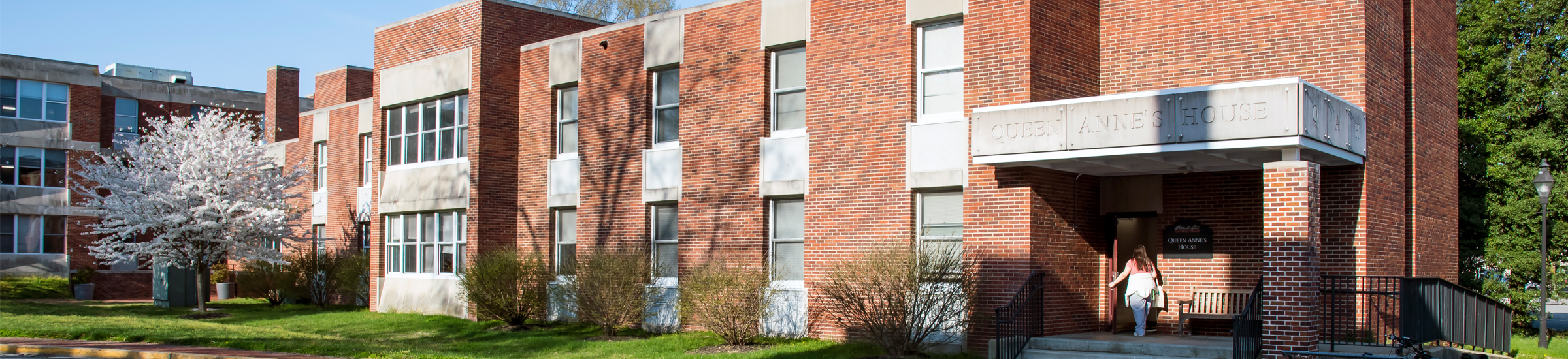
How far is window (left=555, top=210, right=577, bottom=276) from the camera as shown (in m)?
22.4

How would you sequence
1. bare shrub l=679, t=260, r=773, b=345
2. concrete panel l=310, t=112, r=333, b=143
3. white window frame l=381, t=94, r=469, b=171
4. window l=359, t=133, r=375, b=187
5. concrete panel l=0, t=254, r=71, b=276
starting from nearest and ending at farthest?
bare shrub l=679, t=260, r=773, b=345, white window frame l=381, t=94, r=469, b=171, window l=359, t=133, r=375, b=187, concrete panel l=310, t=112, r=333, b=143, concrete panel l=0, t=254, r=71, b=276

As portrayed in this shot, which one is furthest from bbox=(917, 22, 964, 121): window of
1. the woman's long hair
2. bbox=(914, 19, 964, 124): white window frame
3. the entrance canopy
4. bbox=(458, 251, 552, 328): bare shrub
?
bbox=(458, 251, 552, 328): bare shrub

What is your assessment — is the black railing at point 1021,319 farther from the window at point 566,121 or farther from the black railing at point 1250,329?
the window at point 566,121

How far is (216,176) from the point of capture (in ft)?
93.2

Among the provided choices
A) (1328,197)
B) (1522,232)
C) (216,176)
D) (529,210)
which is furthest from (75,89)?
(1522,232)

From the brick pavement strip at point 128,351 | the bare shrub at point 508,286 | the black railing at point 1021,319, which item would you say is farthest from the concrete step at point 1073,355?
the bare shrub at point 508,286

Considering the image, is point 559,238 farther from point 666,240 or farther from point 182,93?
point 182,93

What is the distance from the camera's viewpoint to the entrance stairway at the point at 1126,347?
13664mm

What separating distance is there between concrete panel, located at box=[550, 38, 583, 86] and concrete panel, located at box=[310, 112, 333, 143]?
1238 centimetres

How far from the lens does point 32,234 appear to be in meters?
38.6

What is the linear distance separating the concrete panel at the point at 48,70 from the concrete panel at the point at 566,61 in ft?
83.7

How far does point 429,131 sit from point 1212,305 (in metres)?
16.6

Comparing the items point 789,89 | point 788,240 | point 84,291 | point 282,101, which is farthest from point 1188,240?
point 84,291

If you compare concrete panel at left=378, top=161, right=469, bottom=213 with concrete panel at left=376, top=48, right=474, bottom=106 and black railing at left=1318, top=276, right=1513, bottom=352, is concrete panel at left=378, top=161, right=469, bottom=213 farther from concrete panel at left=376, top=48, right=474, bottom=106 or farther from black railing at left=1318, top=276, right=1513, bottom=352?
black railing at left=1318, top=276, right=1513, bottom=352
